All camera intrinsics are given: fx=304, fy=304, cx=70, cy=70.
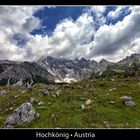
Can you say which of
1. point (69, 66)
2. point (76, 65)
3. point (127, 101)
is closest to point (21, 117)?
point (127, 101)

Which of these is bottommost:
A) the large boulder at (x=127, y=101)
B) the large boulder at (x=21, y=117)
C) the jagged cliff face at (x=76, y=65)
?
the large boulder at (x=21, y=117)

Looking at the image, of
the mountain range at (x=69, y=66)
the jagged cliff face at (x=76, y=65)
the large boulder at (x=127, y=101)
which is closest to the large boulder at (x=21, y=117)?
the mountain range at (x=69, y=66)

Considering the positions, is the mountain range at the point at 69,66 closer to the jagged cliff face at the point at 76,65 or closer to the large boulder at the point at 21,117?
the jagged cliff face at the point at 76,65

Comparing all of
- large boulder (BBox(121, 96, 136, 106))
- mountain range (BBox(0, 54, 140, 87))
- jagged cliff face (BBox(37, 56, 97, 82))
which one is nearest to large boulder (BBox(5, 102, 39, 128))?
mountain range (BBox(0, 54, 140, 87))

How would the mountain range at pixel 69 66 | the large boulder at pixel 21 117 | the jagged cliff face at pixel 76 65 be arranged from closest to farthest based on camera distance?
the large boulder at pixel 21 117
the jagged cliff face at pixel 76 65
the mountain range at pixel 69 66

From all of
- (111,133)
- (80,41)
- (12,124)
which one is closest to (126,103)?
(12,124)

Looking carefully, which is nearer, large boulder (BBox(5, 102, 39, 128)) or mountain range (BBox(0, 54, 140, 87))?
large boulder (BBox(5, 102, 39, 128))

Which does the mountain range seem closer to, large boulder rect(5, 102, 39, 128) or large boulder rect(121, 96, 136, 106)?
large boulder rect(5, 102, 39, 128)

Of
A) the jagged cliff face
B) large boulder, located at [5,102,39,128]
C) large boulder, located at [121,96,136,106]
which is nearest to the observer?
large boulder, located at [5,102,39,128]

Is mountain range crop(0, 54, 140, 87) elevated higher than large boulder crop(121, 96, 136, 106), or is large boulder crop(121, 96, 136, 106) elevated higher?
mountain range crop(0, 54, 140, 87)

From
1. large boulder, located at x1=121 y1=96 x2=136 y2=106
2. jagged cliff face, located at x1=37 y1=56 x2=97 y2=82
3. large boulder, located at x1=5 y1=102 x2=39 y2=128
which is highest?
jagged cliff face, located at x1=37 y1=56 x2=97 y2=82

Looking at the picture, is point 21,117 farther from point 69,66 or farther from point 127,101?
point 69,66
